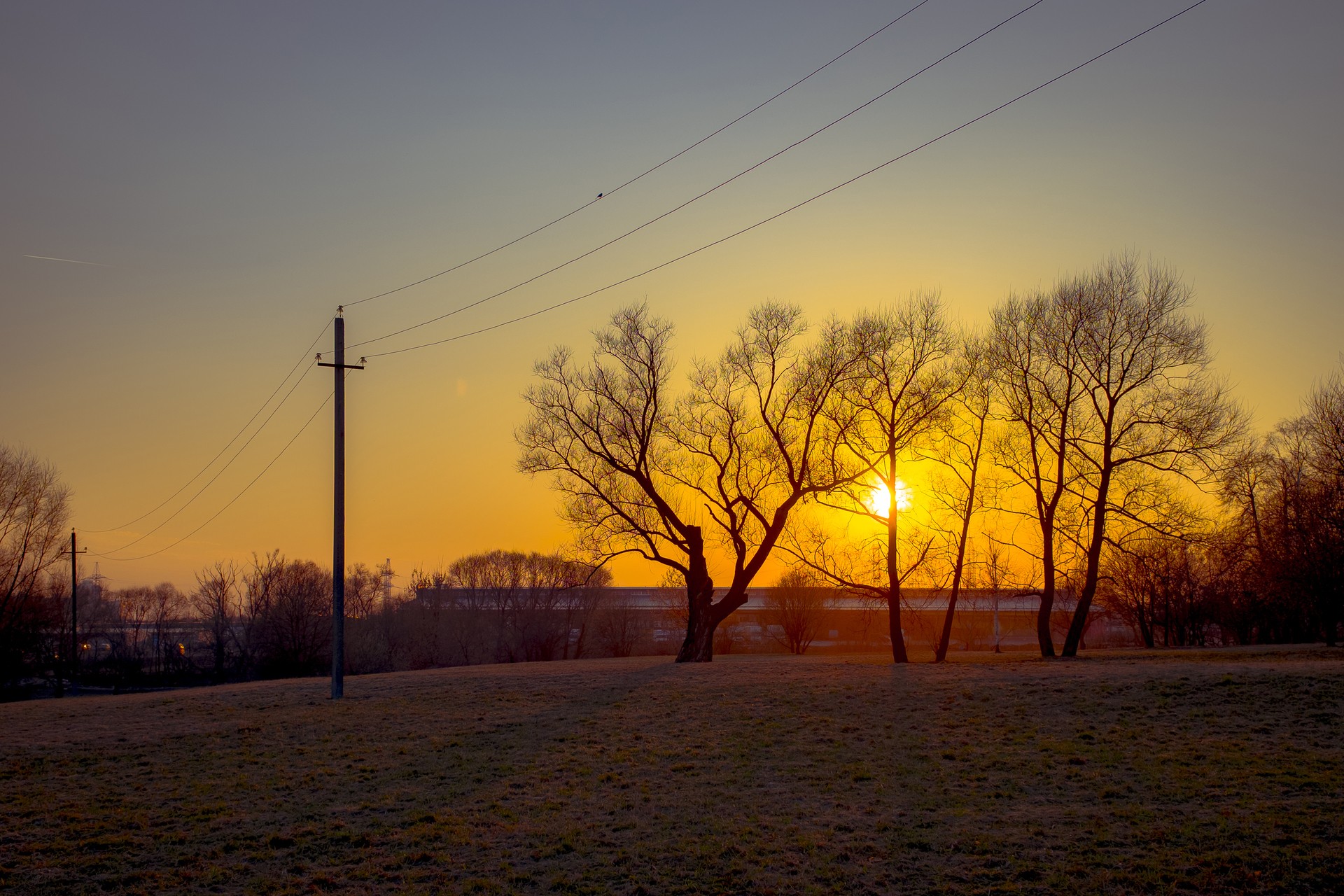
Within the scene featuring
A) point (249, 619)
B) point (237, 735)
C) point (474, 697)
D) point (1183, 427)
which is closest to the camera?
point (237, 735)

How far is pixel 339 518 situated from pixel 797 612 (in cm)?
5555

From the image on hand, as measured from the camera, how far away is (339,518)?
2273cm

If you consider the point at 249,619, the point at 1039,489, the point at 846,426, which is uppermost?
the point at 846,426

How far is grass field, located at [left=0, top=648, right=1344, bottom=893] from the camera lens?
9328 millimetres

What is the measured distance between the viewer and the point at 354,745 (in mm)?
17016

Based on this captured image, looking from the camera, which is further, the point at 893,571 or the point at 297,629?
the point at 297,629

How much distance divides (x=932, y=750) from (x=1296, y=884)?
267 inches

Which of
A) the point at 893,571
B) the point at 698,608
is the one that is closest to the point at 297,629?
the point at 698,608

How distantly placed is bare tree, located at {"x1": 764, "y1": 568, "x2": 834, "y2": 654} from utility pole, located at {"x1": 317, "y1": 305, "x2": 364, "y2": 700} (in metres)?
51.6

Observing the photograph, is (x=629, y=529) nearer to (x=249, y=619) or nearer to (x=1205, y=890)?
(x=1205, y=890)

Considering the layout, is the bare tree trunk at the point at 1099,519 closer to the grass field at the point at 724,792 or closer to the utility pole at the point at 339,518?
the grass field at the point at 724,792

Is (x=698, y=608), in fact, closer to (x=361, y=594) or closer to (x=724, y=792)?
(x=724, y=792)

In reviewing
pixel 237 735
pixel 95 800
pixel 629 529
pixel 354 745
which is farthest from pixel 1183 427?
pixel 95 800

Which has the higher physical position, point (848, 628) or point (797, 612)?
point (797, 612)
